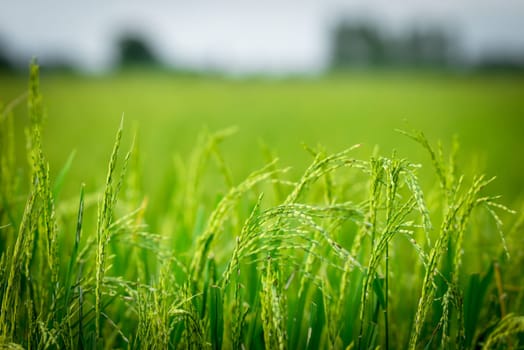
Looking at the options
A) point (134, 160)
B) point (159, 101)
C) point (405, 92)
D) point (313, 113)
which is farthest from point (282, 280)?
point (405, 92)

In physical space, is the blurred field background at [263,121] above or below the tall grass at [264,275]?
below

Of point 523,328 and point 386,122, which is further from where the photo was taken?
point 386,122

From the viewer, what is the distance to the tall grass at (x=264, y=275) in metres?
0.77

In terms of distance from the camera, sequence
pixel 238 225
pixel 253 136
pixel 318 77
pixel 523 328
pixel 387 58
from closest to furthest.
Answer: pixel 523 328, pixel 238 225, pixel 253 136, pixel 318 77, pixel 387 58

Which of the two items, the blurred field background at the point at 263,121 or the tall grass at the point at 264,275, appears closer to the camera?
the tall grass at the point at 264,275

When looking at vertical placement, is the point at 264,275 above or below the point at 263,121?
above

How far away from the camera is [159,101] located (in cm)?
1106

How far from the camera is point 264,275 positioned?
2.80ft

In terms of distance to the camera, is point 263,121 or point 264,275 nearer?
point 264,275

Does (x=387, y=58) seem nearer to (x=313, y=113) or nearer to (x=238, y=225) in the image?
(x=313, y=113)

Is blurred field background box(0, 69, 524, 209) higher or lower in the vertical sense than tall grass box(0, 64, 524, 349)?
lower

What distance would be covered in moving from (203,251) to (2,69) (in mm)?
16983

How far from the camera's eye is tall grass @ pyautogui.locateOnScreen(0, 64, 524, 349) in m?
0.77

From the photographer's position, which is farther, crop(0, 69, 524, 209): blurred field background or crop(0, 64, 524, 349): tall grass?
crop(0, 69, 524, 209): blurred field background
